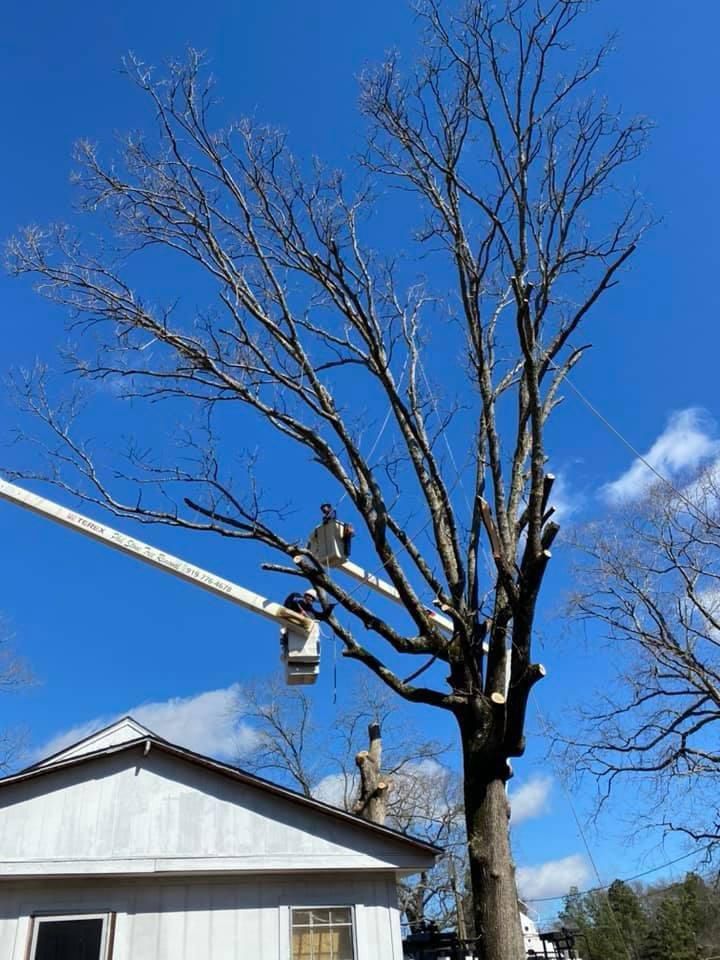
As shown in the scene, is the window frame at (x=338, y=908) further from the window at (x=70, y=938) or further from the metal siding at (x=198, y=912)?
the window at (x=70, y=938)

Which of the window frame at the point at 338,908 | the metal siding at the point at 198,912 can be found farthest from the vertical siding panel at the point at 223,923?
the window frame at the point at 338,908

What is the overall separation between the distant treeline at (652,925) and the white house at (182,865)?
4498 centimetres

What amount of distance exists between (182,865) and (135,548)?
345 cm

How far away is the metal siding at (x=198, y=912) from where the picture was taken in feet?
24.7

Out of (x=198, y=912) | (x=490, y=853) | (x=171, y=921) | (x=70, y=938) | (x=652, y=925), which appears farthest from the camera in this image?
(x=652, y=925)

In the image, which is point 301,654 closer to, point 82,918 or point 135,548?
point 135,548

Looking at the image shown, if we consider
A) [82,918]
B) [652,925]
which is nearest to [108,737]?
[82,918]

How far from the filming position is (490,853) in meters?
6.34

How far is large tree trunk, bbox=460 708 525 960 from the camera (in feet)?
19.8

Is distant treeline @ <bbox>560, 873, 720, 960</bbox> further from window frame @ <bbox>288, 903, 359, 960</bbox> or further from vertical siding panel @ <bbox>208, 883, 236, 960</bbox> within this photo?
vertical siding panel @ <bbox>208, 883, 236, 960</bbox>

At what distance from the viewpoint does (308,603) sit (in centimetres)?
783

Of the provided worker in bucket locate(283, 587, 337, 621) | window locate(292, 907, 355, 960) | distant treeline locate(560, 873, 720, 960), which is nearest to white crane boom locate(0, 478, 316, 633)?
worker in bucket locate(283, 587, 337, 621)

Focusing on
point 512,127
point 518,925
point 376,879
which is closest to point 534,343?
point 512,127

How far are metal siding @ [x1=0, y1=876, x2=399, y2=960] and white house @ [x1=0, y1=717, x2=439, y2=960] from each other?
0.01 meters
